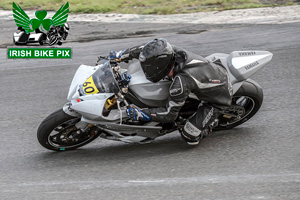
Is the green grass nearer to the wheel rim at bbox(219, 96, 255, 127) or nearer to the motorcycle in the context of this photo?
the motorcycle

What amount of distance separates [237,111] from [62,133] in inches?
86.1

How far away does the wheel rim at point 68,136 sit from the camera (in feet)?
17.8

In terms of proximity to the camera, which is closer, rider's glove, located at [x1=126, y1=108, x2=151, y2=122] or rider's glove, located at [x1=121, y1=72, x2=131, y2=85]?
rider's glove, located at [x1=126, y1=108, x2=151, y2=122]

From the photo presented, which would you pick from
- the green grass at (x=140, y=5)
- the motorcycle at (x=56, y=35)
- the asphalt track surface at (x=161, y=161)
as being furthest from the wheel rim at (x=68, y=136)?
the green grass at (x=140, y=5)

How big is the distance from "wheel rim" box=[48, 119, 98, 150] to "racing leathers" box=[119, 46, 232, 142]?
902mm

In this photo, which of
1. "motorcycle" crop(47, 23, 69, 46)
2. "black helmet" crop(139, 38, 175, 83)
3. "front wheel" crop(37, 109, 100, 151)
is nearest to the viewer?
"black helmet" crop(139, 38, 175, 83)

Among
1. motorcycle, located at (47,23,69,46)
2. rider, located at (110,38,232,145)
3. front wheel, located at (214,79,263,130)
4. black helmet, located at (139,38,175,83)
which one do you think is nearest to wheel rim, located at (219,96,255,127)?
front wheel, located at (214,79,263,130)

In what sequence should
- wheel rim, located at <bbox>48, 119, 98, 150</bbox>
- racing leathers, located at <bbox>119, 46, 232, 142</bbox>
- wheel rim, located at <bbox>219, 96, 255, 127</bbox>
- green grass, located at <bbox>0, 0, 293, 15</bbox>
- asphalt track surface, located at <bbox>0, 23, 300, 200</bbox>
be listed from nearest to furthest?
1. asphalt track surface, located at <bbox>0, 23, 300, 200</bbox>
2. racing leathers, located at <bbox>119, 46, 232, 142</bbox>
3. wheel rim, located at <bbox>48, 119, 98, 150</bbox>
4. wheel rim, located at <bbox>219, 96, 255, 127</bbox>
5. green grass, located at <bbox>0, 0, 293, 15</bbox>

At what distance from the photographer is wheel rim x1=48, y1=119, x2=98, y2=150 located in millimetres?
5414

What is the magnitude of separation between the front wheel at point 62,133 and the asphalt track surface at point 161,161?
14 centimetres

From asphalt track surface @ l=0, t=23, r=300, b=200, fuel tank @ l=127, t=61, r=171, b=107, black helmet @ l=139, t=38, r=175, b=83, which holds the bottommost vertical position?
asphalt track surface @ l=0, t=23, r=300, b=200

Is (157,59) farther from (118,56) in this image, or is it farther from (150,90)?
(118,56)

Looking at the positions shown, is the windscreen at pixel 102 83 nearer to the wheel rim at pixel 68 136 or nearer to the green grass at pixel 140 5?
the wheel rim at pixel 68 136

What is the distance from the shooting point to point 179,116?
561 cm
